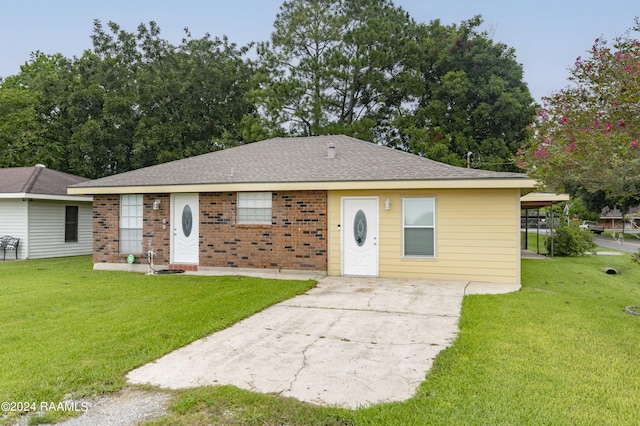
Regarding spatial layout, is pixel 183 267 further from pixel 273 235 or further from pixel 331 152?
pixel 331 152

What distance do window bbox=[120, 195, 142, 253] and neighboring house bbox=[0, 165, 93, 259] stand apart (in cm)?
500

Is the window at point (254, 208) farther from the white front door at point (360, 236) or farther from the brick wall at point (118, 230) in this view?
the brick wall at point (118, 230)

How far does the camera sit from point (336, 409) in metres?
2.99

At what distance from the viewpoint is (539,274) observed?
10898 millimetres

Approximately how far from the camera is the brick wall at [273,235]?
9.77 meters

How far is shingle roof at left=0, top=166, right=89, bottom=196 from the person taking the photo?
1394 cm

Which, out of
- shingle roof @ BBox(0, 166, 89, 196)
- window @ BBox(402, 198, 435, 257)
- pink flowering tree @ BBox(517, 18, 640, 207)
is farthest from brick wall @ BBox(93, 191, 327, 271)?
pink flowering tree @ BBox(517, 18, 640, 207)

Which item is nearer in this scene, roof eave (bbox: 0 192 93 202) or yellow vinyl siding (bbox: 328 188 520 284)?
yellow vinyl siding (bbox: 328 188 520 284)

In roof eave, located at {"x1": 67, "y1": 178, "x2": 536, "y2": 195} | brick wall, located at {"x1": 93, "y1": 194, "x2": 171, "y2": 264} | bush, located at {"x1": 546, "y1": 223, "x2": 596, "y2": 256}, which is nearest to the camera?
roof eave, located at {"x1": 67, "y1": 178, "x2": 536, "y2": 195}

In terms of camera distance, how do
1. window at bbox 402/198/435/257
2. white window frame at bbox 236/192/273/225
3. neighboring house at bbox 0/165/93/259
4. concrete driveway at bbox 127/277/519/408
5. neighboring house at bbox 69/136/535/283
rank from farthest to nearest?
neighboring house at bbox 0/165/93/259
white window frame at bbox 236/192/273/225
window at bbox 402/198/435/257
neighboring house at bbox 69/136/535/283
concrete driveway at bbox 127/277/519/408

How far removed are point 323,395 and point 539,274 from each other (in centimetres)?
970

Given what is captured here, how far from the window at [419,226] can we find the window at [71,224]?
1322 cm

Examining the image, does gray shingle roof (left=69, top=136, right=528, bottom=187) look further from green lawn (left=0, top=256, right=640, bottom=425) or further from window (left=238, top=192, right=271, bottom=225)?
green lawn (left=0, top=256, right=640, bottom=425)

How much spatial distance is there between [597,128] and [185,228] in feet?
30.3
